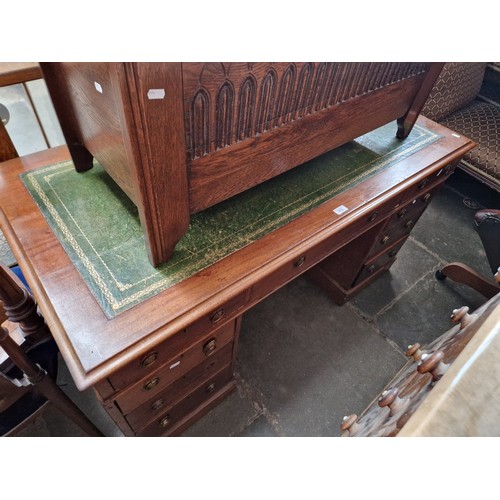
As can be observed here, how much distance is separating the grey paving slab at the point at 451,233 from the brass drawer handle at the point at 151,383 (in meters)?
2.07

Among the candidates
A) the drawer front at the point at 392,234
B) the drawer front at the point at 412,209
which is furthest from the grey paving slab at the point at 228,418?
the drawer front at the point at 412,209

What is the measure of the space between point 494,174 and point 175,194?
2383mm

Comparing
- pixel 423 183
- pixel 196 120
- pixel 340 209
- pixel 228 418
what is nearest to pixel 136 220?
pixel 196 120

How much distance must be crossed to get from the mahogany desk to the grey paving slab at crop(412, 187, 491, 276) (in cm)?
106

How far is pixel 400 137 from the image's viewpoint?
1.41 m

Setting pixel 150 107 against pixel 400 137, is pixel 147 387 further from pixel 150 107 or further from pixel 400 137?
pixel 400 137

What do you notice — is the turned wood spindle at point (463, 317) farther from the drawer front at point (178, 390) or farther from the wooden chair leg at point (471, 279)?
the wooden chair leg at point (471, 279)

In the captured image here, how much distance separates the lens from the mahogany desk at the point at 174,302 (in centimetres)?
72

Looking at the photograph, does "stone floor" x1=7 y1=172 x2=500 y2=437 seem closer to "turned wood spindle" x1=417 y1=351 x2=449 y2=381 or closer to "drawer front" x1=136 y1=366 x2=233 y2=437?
"drawer front" x1=136 y1=366 x2=233 y2=437

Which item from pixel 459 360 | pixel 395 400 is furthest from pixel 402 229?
pixel 459 360

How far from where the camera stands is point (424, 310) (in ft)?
6.41

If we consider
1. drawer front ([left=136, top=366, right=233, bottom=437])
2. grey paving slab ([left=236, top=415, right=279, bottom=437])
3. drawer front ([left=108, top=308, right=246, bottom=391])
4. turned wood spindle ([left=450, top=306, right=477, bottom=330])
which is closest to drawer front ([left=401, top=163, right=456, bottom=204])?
turned wood spindle ([left=450, top=306, right=477, bottom=330])
